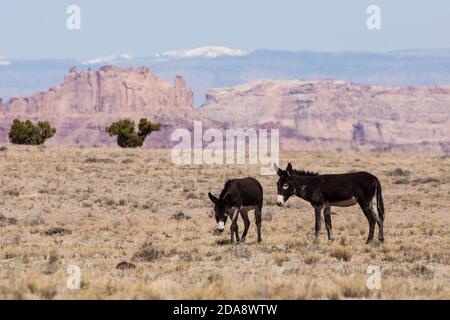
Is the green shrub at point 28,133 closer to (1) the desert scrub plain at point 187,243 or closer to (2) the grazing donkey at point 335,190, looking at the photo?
(1) the desert scrub plain at point 187,243

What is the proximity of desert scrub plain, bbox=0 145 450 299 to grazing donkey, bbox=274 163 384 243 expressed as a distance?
99 cm

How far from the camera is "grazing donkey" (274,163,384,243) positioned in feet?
67.6

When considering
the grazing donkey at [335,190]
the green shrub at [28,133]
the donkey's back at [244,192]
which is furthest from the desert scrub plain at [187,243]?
the green shrub at [28,133]

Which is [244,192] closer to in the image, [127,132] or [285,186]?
[285,186]

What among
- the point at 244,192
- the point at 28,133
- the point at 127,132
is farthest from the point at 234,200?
the point at 28,133

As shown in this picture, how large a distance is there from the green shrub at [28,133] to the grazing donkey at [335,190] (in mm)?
79100

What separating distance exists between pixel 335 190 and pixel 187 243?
4.17 meters

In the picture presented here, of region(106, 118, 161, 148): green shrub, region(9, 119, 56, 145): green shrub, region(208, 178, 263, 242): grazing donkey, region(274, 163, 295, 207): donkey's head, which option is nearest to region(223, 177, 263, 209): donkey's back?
region(208, 178, 263, 242): grazing donkey

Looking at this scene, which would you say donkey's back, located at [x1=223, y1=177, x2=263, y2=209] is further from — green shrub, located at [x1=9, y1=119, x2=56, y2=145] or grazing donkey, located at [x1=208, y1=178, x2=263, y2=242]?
green shrub, located at [x1=9, y1=119, x2=56, y2=145]

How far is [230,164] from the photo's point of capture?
2318 inches

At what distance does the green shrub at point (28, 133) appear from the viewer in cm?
9638
